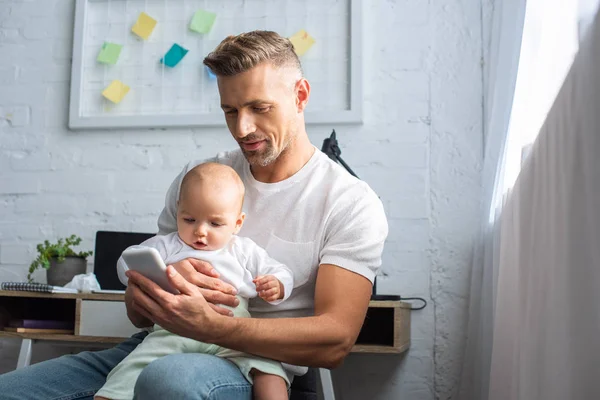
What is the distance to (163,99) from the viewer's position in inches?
114

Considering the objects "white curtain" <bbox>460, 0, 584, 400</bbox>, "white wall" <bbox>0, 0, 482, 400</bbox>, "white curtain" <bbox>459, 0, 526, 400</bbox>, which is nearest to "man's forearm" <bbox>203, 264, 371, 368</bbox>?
"white curtain" <bbox>460, 0, 584, 400</bbox>

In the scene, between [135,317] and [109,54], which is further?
[109,54]

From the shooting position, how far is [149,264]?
1.27m

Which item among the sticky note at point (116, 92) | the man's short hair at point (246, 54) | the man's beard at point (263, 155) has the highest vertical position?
the sticky note at point (116, 92)

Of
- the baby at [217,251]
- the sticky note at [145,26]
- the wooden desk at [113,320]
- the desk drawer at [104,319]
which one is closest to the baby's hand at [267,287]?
the baby at [217,251]

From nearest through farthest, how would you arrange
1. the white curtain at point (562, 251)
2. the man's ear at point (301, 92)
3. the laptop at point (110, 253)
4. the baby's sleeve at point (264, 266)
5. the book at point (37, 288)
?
the white curtain at point (562, 251)
the baby's sleeve at point (264, 266)
the man's ear at point (301, 92)
the book at point (37, 288)
the laptop at point (110, 253)

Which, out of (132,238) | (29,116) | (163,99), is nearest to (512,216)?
(132,238)

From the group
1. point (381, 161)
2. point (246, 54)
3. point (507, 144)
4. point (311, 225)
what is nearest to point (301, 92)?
point (246, 54)

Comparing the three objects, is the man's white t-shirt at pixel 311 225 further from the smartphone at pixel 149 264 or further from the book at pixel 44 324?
the book at pixel 44 324

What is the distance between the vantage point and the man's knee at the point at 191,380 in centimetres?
117

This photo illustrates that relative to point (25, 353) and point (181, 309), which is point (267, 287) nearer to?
point (181, 309)

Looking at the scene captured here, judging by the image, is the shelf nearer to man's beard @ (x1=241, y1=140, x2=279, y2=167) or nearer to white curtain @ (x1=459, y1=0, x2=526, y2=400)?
white curtain @ (x1=459, y1=0, x2=526, y2=400)

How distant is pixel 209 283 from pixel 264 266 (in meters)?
0.15

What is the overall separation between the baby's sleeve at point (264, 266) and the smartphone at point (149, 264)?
231 millimetres
